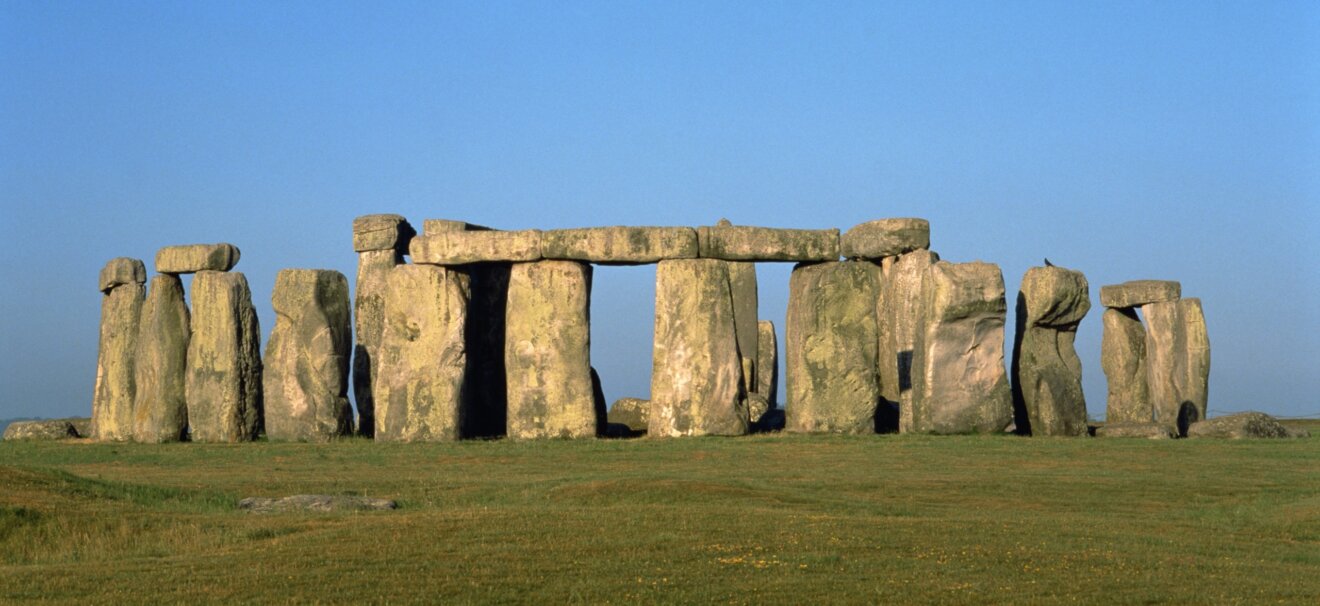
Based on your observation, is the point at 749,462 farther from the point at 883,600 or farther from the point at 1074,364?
the point at 883,600

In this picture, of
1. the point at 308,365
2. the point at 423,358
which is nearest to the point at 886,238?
the point at 423,358

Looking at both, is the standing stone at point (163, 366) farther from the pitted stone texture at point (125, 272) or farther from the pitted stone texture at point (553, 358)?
the pitted stone texture at point (553, 358)

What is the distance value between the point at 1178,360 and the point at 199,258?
1737 cm

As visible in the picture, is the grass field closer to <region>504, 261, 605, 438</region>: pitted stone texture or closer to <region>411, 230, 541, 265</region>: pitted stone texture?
<region>504, 261, 605, 438</region>: pitted stone texture

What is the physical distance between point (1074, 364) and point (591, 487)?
1243 centimetres

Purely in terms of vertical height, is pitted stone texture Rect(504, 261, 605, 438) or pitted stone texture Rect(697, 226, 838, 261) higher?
pitted stone texture Rect(697, 226, 838, 261)

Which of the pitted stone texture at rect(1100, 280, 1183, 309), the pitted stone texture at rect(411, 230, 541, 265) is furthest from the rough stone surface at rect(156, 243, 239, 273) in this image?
the pitted stone texture at rect(1100, 280, 1183, 309)

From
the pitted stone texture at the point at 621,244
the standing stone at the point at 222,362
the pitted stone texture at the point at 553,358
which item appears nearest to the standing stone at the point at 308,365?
the standing stone at the point at 222,362

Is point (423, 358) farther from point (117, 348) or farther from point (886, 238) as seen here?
point (886, 238)

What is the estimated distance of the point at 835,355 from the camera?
29.5 meters

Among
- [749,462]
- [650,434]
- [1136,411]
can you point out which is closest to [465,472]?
[749,462]

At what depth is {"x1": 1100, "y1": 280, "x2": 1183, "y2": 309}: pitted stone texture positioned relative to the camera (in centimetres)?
3475

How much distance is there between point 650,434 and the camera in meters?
30.1

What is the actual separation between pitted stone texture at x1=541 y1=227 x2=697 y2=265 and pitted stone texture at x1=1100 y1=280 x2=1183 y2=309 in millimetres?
9759
